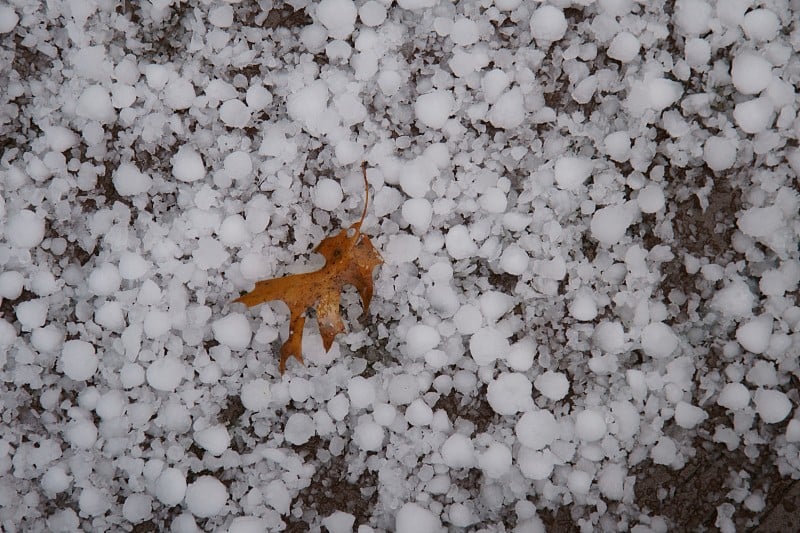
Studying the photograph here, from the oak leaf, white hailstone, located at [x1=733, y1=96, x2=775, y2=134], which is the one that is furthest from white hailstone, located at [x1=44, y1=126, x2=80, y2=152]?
white hailstone, located at [x1=733, y1=96, x2=775, y2=134]

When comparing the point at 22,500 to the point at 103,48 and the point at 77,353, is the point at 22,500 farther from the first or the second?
the point at 103,48

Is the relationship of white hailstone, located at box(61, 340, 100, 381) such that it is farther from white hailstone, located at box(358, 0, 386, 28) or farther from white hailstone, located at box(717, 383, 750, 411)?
white hailstone, located at box(717, 383, 750, 411)

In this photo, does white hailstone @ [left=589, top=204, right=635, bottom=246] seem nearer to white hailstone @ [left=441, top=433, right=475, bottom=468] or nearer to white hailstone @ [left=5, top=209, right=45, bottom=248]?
white hailstone @ [left=441, top=433, right=475, bottom=468]

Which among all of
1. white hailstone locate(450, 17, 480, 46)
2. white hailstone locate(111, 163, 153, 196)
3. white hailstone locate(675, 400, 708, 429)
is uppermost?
white hailstone locate(450, 17, 480, 46)

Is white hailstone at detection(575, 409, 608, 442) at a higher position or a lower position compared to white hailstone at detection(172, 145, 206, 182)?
lower

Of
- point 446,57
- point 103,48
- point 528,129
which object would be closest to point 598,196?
point 528,129
